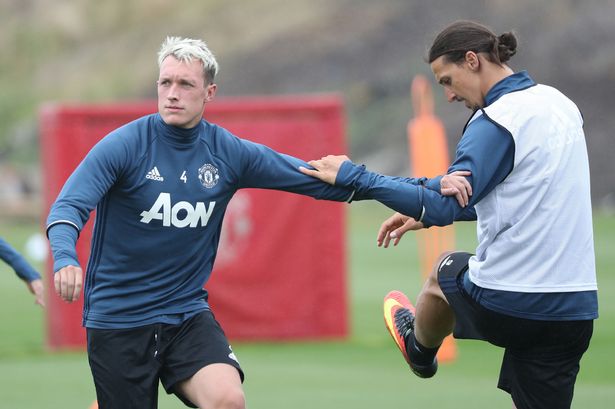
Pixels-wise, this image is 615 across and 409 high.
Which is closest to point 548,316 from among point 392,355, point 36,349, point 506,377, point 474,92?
point 506,377

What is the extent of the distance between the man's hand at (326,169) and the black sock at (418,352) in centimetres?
98

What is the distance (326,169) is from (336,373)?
491 cm

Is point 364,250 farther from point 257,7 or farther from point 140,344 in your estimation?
point 257,7

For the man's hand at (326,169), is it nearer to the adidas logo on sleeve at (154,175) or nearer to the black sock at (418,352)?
the adidas logo on sleeve at (154,175)

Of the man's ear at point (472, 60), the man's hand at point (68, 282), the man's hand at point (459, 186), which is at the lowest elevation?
the man's hand at point (68, 282)

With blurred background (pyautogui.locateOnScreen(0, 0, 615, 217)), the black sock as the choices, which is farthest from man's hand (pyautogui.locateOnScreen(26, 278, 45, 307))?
blurred background (pyautogui.locateOnScreen(0, 0, 615, 217))

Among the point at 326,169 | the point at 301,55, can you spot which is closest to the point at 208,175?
the point at 326,169

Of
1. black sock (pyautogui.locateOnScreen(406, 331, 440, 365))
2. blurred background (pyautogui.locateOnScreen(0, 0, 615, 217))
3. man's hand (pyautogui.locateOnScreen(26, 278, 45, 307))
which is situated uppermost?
blurred background (pyautogui.locateOnScreen(0, 0, 615, 217))

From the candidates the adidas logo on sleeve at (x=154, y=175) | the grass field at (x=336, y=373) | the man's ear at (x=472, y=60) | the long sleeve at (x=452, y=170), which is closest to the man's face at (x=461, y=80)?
the man's ear at (x=472, y=60)

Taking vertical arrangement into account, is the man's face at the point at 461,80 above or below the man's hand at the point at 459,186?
above

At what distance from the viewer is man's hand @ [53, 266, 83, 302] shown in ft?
16.5

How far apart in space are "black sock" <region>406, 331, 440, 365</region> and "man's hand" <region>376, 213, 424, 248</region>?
0.55 meters

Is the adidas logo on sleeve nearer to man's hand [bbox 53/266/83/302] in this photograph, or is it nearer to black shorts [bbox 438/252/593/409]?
man's hand [bbox 53/266/83/302]

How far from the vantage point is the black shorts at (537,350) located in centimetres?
541
